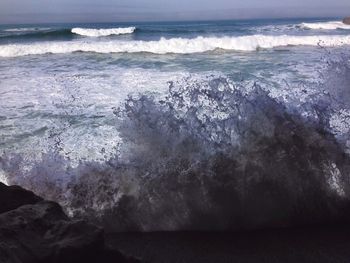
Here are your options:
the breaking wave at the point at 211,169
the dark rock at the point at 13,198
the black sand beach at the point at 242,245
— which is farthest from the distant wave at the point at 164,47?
the dark rock at the point at 13,198

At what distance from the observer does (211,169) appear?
4117 millimetres

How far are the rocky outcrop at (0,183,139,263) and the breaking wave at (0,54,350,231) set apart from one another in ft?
4.18

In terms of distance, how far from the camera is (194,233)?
3.64m

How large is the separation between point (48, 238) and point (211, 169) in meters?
2.02

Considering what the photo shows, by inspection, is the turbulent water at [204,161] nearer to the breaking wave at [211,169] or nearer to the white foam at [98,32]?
the breaking wave at [211,169]

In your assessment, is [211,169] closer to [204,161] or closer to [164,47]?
[204,161]

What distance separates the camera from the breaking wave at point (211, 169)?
3.84 metres

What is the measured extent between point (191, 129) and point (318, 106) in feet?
4.38

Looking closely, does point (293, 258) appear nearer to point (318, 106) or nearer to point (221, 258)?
point (221, 258)

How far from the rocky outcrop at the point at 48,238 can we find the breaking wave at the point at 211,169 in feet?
4.18

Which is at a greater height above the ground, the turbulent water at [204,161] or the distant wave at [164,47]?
the turbulent water at [204,161]

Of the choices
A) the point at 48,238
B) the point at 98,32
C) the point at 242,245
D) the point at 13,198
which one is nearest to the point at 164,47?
the point at 98,32

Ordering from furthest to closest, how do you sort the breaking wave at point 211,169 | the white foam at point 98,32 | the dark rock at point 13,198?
the white foam at point 98,32 < the breaking wave at point 211,169 < the dark rock at point 13,198

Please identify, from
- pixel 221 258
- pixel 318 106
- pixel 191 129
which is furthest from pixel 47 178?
pixel 318 106
